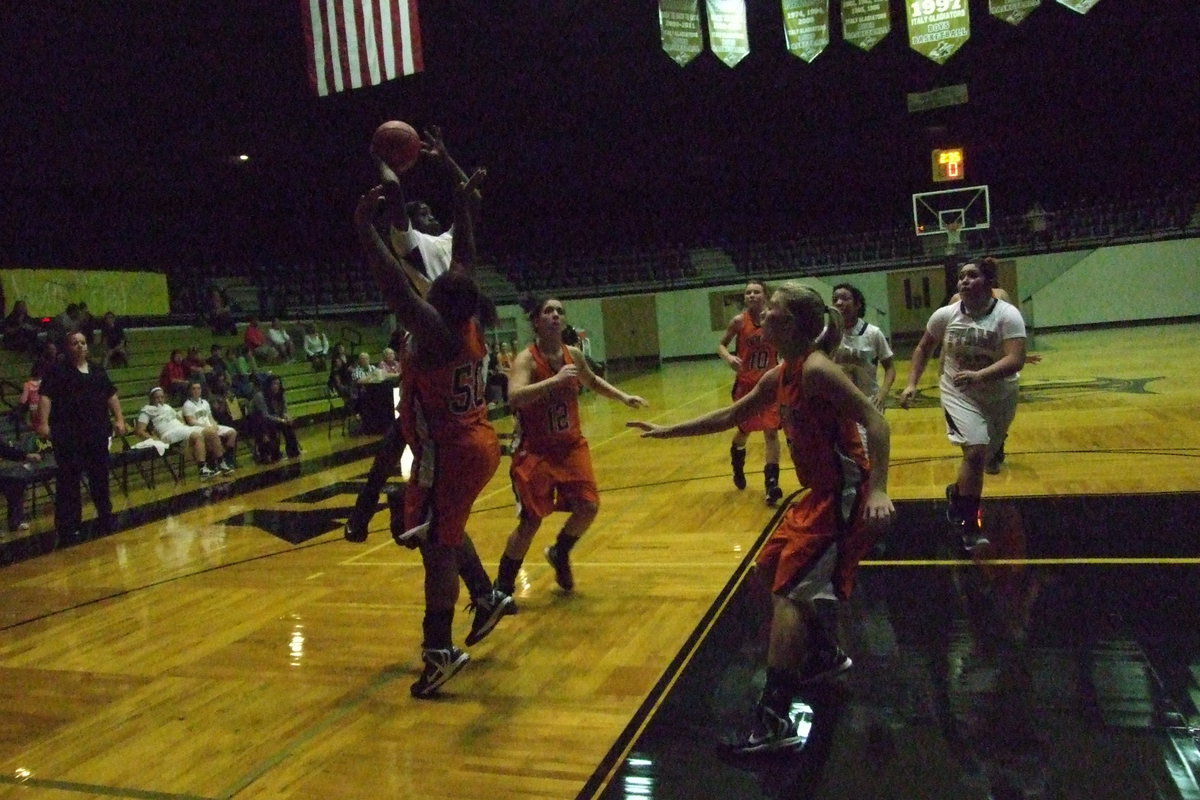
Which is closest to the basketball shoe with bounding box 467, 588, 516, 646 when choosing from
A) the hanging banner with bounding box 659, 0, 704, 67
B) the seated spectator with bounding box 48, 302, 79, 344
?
the seated spectator with bounding box 48, 302, 79, 344

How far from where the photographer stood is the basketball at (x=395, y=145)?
3.30 m

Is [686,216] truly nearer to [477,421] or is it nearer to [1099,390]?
[1099,390]

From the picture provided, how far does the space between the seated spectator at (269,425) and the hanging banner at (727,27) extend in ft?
23.1

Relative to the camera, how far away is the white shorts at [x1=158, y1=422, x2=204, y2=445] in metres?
9.90

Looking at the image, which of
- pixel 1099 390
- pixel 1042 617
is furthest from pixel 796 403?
pixel 1099 390

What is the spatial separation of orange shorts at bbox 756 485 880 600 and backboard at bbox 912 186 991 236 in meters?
15.9

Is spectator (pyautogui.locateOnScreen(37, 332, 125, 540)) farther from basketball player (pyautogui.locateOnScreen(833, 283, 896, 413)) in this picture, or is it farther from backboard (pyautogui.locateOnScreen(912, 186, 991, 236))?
backboard (pyautogui.locateOnScreen(912, 186, 991, 236))

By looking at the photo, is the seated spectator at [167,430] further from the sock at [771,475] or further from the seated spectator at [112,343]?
the sock at [771,475]

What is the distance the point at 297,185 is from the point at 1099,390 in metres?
16.8

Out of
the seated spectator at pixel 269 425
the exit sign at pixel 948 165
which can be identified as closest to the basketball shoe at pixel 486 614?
the seated spectator at pixel 269 425

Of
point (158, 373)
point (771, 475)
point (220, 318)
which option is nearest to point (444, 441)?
point (771, 475)

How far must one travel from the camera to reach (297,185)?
21.0m

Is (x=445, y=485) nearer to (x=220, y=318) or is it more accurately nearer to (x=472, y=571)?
(x=472, y=571)

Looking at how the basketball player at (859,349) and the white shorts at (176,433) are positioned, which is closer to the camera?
the basketball player at (859,349)
